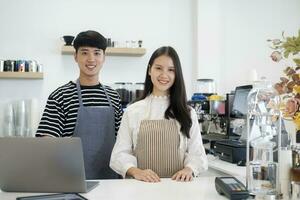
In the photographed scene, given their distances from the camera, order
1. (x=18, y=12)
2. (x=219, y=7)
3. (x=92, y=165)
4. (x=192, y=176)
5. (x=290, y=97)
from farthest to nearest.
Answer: (x=219, y=7), (x=18, y=12), (x=92, y=165), (x=192, y=176), (x=290, y=97)

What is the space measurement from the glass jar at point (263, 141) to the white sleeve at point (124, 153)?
59cm

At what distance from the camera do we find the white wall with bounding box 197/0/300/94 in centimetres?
418

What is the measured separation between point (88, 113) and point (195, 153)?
0.65m

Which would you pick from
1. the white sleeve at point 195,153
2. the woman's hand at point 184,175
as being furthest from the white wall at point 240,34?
the woman's hand at point 184,175

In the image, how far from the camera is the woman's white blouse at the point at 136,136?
180 cm

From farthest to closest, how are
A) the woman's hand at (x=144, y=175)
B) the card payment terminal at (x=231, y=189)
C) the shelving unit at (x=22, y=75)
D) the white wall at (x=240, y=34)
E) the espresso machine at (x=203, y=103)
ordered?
the white wall at (x=240, y=34)
the shelving unit at (x=22, y=75)
the espresso machine at (x=203, y=103)
the woman's hand at (x=144, y=175)
the card payment terminal at (x=231, y=189)

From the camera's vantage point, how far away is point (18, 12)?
395cm

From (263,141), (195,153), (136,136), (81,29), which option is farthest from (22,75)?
(263,141)

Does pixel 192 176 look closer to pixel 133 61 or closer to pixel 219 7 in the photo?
pixel 133 61

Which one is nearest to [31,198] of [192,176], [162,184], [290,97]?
[162,184]

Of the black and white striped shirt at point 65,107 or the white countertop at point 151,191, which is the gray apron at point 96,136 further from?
the white countertop at point 151,191

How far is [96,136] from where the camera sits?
2.10m

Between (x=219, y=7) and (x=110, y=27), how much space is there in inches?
50.1

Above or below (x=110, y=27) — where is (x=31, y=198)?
below
